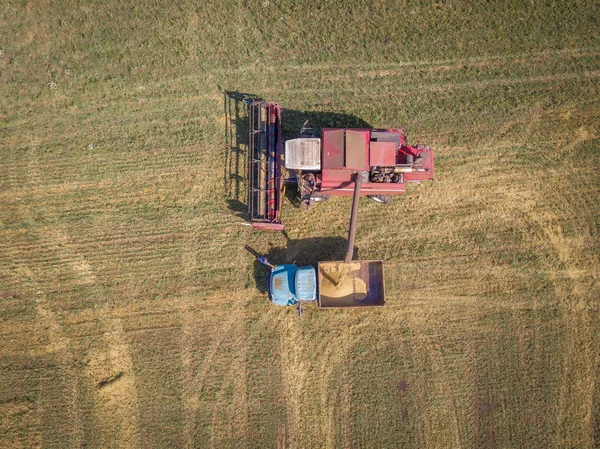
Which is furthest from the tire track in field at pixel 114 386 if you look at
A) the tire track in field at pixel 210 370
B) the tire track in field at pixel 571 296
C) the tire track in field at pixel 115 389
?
the tire track in field at pixel 571 296

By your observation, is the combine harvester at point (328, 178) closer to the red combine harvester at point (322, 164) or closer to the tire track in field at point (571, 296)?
the red combine harvester at point (322, 164)

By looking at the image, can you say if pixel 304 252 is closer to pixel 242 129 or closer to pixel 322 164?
pixel 322 164

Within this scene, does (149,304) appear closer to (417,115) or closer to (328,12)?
(417,115)

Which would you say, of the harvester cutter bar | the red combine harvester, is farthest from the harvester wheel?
the harvester cutter bar

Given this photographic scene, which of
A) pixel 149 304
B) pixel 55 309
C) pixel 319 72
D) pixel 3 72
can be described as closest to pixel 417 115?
pixel 319 72

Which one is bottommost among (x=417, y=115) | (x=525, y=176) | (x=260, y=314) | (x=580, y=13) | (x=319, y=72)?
(x=260, y=314)

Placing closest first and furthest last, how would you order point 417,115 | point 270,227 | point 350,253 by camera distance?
point 350,253 < point 270,227 < point 417,115

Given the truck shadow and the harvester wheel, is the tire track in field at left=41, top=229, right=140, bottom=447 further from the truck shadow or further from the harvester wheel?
the harvester wheel

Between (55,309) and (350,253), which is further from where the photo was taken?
(55,309)

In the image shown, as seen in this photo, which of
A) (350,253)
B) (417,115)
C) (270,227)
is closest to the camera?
(350,253)
